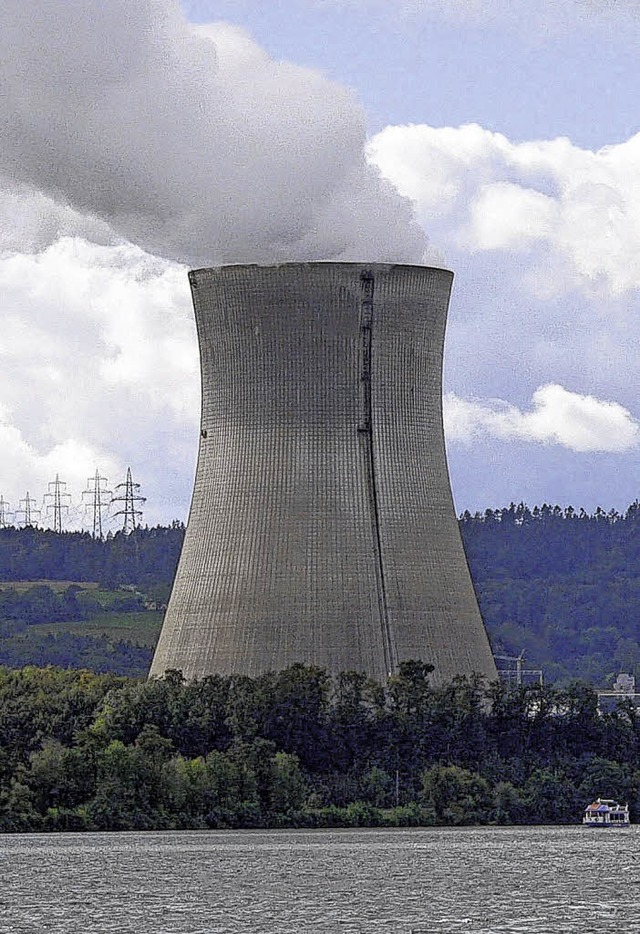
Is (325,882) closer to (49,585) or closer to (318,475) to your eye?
(318,475)

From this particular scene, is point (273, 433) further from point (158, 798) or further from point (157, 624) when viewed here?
point (157, 624)

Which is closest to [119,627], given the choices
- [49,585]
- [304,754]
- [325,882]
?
[49,585]

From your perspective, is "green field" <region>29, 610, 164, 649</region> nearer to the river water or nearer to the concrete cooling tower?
the concrete cooling tower

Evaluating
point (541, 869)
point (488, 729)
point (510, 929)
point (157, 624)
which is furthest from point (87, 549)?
point (510, 929)

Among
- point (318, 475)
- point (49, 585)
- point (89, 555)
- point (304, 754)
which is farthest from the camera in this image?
point (89, 555)

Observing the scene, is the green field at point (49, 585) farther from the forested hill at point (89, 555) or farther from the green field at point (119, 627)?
the green field at point (119, 627)

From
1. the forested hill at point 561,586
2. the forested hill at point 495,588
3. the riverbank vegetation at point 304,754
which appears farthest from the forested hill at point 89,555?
the riverbank vegetation at point 304,754
